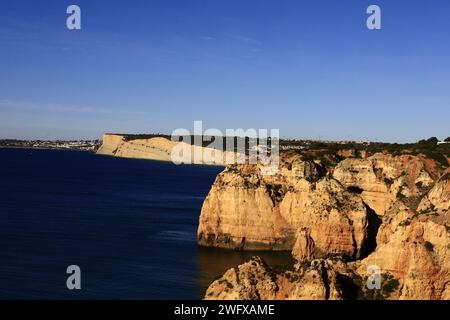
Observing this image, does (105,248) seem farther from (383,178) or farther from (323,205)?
(383,178)

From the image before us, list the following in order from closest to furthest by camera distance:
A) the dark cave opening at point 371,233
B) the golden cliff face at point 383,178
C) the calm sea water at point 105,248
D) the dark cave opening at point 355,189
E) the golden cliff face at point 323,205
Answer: the calm sea water at point 105,248, the golden cliff face at point 323,205, the dark cave opening at point 371,233, the golden cliff face at point 383,178, the dark cave opening at point 355,189

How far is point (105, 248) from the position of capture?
5616 centimetres

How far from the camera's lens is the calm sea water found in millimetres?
42062

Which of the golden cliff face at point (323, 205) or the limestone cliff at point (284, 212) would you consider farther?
the limestone cliff at point (284, 212)

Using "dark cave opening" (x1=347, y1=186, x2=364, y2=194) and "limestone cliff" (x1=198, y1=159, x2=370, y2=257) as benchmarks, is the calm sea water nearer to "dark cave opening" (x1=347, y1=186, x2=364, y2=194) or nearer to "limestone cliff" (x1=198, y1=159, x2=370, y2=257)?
"limestone cliff" (x1=198, y1=159, x2=370, y2=257)

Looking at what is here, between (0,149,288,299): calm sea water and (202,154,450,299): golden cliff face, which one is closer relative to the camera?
(0,149,288,299): calm sea water

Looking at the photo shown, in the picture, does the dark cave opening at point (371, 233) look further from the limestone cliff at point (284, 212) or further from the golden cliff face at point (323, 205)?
the limestone cliff at point (284, 212)

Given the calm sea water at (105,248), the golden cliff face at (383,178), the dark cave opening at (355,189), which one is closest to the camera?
the calm sea water at (105,248)

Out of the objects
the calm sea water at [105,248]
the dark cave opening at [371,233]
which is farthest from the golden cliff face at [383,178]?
the calm sea water at [105,248]

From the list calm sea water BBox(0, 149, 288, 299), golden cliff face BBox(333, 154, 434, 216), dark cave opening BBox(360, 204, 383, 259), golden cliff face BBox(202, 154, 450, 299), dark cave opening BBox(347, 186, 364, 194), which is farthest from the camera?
dark cave opening BBox(347, 186, 364, 194)

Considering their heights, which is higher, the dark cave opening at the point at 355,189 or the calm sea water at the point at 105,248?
the dark cave opening at the point at 355,189

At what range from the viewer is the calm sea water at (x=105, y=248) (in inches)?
1656

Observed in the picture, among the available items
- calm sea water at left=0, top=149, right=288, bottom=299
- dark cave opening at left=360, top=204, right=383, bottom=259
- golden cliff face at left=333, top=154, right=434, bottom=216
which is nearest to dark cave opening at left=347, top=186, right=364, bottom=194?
golden cliff face at left=333, top=154, right=434, bottom=216
